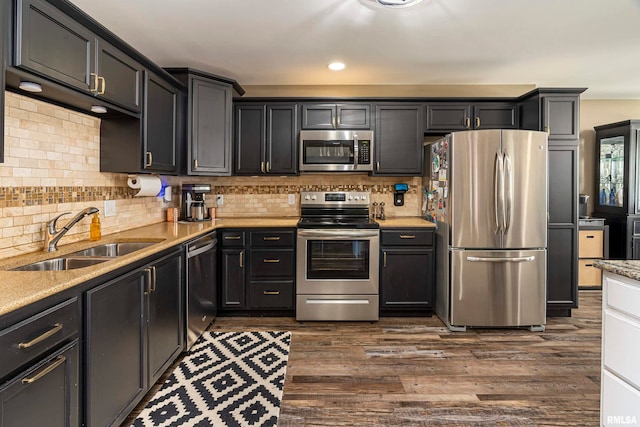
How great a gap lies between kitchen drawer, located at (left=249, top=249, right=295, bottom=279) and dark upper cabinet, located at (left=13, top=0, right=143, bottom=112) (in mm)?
1658

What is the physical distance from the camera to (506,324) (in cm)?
325

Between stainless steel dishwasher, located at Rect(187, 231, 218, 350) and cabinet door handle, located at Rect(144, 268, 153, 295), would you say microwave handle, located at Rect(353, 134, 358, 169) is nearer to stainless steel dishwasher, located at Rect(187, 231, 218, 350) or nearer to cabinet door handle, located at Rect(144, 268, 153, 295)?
stainless steel dishwasher, located at Rect(187, 231, 218, 350)

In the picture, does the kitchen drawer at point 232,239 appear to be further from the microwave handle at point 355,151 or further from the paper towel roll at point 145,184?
the microwave handle at point 355,151

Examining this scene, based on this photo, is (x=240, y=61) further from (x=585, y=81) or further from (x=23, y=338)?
(x=585, y=81)

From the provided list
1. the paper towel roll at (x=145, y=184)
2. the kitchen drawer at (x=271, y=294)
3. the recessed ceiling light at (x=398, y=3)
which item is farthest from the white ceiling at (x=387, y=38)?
the kitchen drawer at (x=271, y=294)

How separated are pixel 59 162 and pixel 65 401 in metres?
1.50

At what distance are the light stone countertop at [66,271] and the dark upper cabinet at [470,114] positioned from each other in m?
2.48

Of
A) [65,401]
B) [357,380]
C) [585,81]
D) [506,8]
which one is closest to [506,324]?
[357,380]

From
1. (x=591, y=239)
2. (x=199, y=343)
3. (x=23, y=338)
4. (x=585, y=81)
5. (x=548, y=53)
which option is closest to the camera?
(x=23, y=338)

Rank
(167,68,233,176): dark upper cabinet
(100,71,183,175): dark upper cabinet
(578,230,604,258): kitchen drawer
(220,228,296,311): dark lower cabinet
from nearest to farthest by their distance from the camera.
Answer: (100,71,183,175): dark upper cabinet
(167,68,233,176): dark upper cabinet
(220,228,296,311): dark lower cabinet
(578,230,604,258): kitchen drawer

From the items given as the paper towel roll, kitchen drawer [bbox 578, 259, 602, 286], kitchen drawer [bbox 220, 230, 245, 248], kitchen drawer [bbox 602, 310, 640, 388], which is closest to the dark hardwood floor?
kitchen drawer [bbox 602, 310, 640, 388]

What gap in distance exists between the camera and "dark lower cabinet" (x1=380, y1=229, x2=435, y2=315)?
11.6 feet

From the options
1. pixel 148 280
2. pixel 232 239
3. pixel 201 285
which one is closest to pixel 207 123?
pixel 232 239

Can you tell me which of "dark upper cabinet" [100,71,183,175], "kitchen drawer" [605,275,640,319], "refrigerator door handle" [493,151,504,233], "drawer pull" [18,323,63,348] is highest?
"dark upper cabinet" [100,71,183,175]
